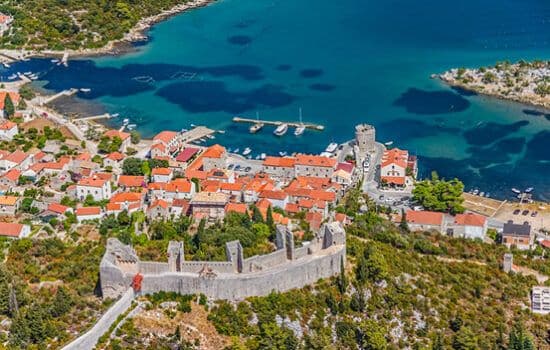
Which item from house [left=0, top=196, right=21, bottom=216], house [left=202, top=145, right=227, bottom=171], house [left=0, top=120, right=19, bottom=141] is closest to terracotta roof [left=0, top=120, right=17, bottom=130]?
house [left=0, top=120, right=19, bottom=141]

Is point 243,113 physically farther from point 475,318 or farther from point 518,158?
point 475,318

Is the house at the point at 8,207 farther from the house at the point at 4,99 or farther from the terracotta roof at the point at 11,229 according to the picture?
the house at the point at 4,99

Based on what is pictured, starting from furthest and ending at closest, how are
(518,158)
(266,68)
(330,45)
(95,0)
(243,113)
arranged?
(95,0)
(330,45)
(266,68)
(243,113)
(518,158)

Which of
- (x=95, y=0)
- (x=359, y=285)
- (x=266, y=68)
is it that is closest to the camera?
(x=359, y=285)

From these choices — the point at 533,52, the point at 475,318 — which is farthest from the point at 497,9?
the point at 475,318

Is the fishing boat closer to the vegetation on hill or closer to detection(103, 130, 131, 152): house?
detection(103, 130, 131, 152): house

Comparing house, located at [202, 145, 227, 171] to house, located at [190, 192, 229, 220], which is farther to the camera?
house, located at [202, 145, 227, 171]
